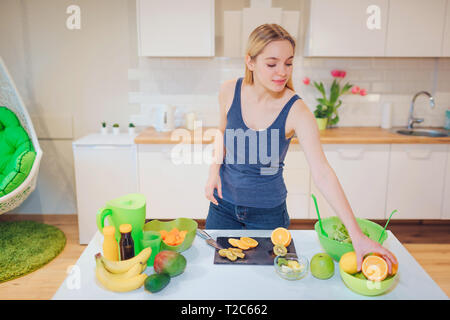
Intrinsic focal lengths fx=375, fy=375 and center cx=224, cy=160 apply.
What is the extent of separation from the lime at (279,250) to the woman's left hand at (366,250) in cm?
21

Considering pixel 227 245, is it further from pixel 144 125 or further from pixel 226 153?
pixel 144 125

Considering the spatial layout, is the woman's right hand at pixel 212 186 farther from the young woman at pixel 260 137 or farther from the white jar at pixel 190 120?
the white jar at pixel 190 120

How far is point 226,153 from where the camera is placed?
1.58 meters

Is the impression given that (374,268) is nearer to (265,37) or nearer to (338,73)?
(265,37)

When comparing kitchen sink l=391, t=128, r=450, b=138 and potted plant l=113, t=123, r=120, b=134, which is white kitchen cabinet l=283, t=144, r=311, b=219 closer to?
kitchen sink l=391, t=128, r=450, b=138

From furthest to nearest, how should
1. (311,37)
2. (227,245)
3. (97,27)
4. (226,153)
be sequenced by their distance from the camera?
1. (97,27)
2. (311,37)
3. (226,153)
4. (227,245)

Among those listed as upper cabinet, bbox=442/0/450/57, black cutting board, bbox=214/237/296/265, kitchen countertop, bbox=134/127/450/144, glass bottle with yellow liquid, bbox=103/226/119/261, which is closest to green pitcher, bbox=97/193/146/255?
glass bottle with yellow liquid, bbox=103/226/119/261

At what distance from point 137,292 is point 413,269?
79 centimetres

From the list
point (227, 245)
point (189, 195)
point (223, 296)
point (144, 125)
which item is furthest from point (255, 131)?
point (144, 125)

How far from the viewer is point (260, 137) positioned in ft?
4.56

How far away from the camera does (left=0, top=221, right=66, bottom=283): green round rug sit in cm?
244

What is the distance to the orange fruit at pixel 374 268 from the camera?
0.97 m

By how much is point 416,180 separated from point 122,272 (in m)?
2.60

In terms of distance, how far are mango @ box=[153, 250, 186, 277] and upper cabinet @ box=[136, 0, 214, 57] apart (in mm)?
2125
